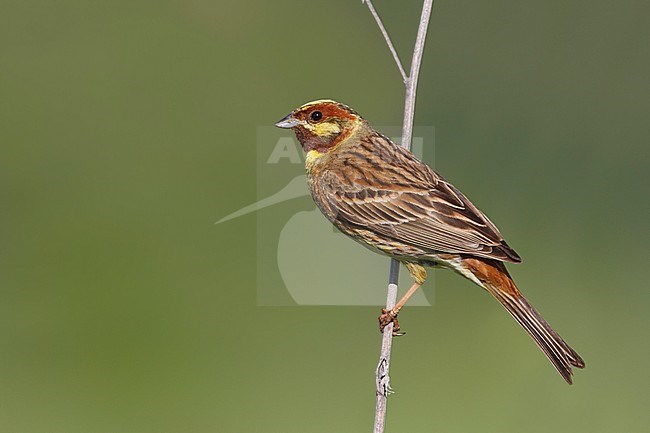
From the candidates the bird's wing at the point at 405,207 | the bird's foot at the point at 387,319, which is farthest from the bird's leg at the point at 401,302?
the bird's wing at the point at 405,207

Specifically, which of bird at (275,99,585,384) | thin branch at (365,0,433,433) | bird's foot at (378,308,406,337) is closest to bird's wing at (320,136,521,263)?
bird at (275,99,585,384)

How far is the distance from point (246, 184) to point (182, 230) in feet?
1.41

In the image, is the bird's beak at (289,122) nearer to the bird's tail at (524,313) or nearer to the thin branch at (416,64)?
the thin branch at (416,64)

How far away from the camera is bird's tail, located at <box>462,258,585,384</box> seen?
3484 millimetres

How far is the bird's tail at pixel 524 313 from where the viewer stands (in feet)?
11.4

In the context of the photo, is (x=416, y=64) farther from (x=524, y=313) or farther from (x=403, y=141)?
(x=524, y=313)

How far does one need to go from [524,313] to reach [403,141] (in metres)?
0.72

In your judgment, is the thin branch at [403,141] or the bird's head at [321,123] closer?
the thin branch at [403,141]

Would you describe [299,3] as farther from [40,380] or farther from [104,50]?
[40,380]

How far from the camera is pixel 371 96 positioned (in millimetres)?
6496

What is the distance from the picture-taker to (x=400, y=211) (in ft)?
12.5

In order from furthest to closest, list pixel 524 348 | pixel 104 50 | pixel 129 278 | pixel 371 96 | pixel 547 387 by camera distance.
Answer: pixel 104 50 < pixel 371 96 < pixel 129 278 < pixel 524 348 < pixel 547 387

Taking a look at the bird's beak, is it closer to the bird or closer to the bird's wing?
the bird

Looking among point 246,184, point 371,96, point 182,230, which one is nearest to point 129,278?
point 182,230
